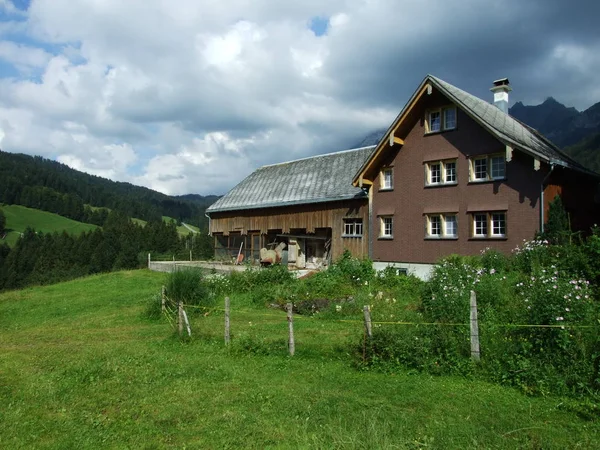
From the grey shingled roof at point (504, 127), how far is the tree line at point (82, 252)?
62.4 m

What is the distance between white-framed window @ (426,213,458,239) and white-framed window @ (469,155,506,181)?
2.20m

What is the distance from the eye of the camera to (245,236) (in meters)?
37.2

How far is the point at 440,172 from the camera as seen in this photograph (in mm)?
23438

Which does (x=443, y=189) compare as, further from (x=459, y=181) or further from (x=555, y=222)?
(x=555, y=222)

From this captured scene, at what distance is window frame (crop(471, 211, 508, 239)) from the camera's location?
20.8 metres

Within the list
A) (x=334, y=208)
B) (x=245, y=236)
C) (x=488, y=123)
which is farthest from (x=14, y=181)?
(x=488, y=123)

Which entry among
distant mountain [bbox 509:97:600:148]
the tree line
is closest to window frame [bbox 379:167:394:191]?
the tree line

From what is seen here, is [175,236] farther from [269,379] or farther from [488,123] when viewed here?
[269,379]

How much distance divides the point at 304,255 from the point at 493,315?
21793 mm

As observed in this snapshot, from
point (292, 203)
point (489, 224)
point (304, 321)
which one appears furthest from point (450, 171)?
point (304, 321)

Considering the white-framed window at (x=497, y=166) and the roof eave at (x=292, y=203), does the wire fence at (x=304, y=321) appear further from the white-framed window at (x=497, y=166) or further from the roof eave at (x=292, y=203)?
the roof eave at (x=292, y=203)

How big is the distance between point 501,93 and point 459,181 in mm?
7477

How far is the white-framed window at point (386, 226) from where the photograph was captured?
25.4 metres

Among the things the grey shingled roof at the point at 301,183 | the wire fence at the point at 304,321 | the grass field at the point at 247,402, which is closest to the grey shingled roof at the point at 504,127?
the grey shingled roof at the point at 301,183
